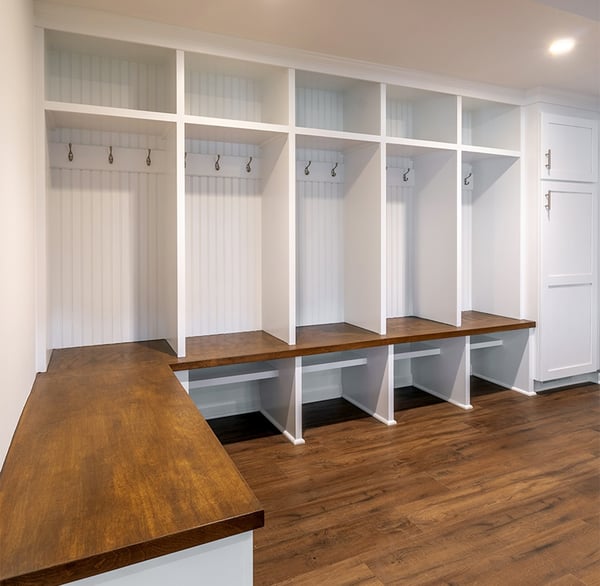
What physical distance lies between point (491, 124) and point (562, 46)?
1.15 meters

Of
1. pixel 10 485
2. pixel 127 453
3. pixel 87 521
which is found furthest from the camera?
pixel 127 453

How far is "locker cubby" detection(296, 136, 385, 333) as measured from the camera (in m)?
3.31

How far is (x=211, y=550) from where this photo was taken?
3.53 feet

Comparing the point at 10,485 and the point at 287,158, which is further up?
the point at 287,158

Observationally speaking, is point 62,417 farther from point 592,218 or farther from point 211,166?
point 592,218

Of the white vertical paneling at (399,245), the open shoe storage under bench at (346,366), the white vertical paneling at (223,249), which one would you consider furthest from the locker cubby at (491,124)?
the white vertical paneling at (223,249)

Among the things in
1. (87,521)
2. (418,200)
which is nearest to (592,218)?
(418,200)

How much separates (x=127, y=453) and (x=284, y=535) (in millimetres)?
929

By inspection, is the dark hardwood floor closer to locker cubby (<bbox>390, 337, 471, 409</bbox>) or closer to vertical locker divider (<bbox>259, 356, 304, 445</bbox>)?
vertical locker divider (<bbox>259, 356, 304, 445</bbox>)

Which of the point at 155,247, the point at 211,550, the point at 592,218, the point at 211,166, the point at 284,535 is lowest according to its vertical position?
the point at 284,535

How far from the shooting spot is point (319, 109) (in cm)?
350

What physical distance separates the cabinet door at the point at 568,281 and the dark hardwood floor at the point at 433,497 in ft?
1.63

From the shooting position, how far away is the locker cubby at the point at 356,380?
3.28m

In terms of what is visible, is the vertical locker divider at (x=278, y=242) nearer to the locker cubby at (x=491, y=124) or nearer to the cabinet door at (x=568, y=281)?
the locker cubby at (x=491, y=124)
